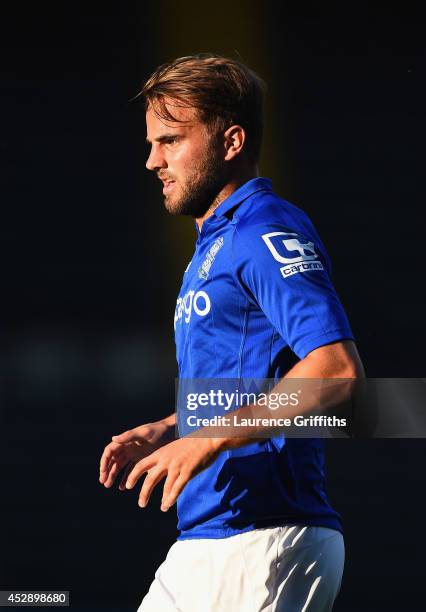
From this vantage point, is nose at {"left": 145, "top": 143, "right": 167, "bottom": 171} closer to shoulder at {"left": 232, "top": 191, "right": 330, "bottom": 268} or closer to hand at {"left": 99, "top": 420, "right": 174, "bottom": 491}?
shoulder at {"left": 232, "top": 191, "right": 330, "bottom": 268}

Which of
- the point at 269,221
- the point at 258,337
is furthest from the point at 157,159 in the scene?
the point at 258,337

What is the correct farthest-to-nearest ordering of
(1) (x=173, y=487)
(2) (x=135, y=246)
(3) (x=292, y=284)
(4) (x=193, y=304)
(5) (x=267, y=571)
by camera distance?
(2) (x=135, y=246) → (4) (x=193, y=304) → (5) (x=267, y=571) → (3) (x=292, y=284) → (1) (x=173, y=487)

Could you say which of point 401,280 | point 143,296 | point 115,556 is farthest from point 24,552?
point 401,280

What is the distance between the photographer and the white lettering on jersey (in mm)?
2141

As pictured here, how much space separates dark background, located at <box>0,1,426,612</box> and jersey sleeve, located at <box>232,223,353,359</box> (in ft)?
9.04

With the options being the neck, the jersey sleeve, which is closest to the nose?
the neck

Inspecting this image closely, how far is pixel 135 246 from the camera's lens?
195 inches

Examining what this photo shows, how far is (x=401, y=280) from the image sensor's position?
4738 millimetres

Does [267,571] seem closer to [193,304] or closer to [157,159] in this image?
[193,304]

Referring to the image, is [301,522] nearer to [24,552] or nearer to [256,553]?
[256,553]

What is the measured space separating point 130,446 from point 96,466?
2.42 metres

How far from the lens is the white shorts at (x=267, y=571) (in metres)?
2.02

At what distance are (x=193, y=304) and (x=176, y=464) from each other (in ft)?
1.81

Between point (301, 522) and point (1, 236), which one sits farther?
point (1, 236)
